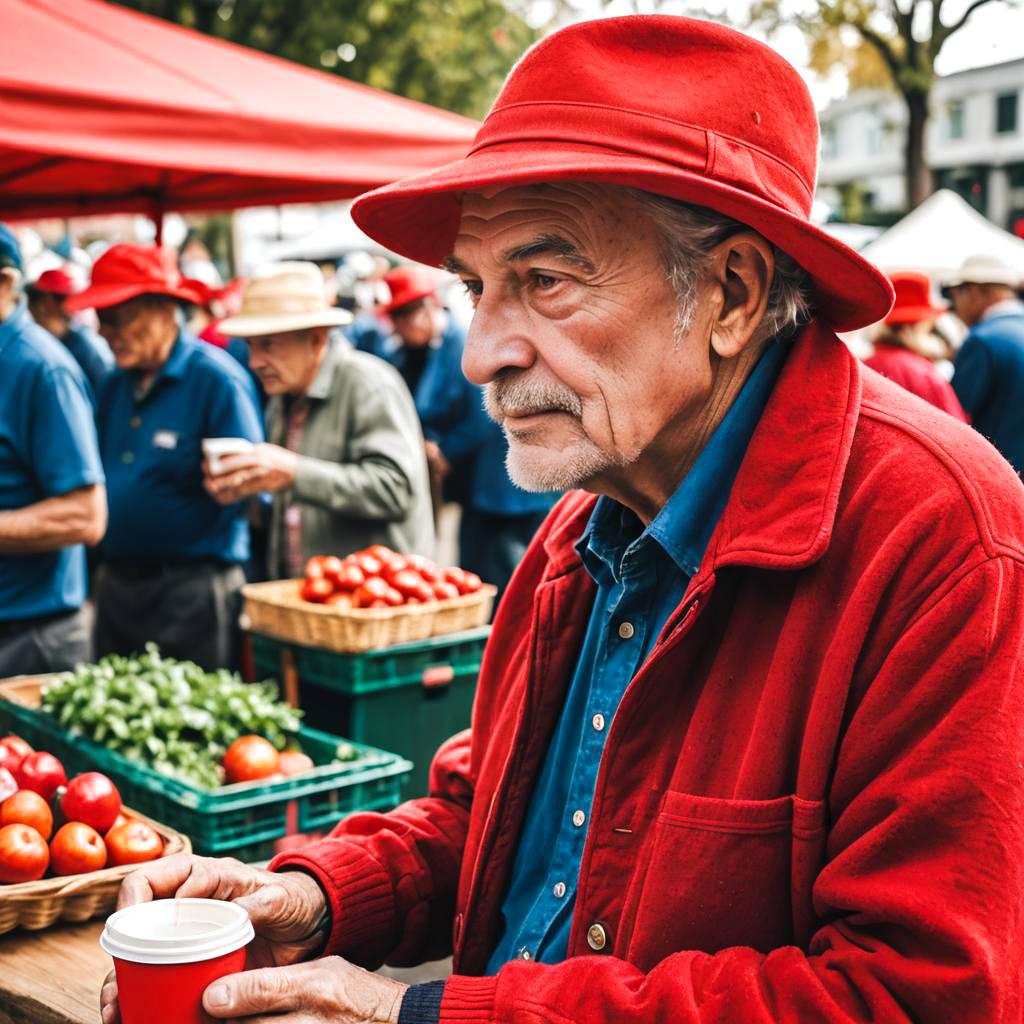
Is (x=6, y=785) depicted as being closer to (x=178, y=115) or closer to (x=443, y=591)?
(x=443, y=591)

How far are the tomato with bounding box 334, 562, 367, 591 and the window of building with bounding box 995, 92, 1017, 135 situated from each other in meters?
50.0

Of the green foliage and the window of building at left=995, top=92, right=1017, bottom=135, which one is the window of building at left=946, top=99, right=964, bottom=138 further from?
the green foliage

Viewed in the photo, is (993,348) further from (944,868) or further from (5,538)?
(944,868)

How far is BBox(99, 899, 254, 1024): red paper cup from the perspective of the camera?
Answer: 58.4 inches

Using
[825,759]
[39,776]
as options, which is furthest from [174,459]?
[825,759]

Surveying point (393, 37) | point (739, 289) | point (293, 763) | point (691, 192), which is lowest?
point (293, 763)

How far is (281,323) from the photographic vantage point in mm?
5312

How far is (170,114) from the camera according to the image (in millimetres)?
4422

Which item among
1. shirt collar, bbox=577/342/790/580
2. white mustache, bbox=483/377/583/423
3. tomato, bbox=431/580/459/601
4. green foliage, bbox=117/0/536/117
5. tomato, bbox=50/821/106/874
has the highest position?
green foliage, bbox=117/0/536/117

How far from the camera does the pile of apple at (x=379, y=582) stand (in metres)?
4.47

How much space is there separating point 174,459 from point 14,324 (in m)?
0.97

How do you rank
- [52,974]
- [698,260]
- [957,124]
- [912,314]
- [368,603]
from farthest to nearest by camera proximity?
[957,124] < [912,314] < [368,603] < [52,974] < [698,260]

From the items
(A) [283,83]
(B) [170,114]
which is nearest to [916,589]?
(B) [170,114]

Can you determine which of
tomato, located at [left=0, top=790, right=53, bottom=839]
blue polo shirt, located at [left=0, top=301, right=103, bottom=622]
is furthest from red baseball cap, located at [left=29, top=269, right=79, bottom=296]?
tomato, located at [left=0, top=790, right=53, bottom=839]
